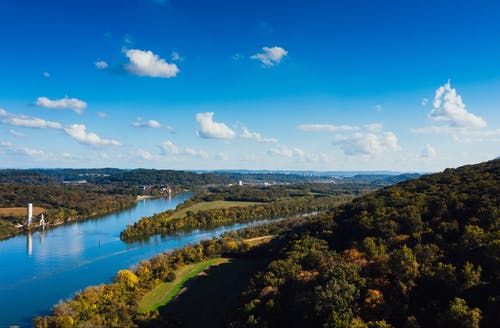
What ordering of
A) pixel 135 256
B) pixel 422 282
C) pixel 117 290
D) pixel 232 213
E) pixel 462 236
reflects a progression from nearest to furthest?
pixel 422 282 → pixel 462 236 → pixel 117 290 → pixel 135 256 → pixel 232 213

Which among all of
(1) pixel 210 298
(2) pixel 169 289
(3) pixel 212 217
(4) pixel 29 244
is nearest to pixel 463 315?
(1) pixel 210 298

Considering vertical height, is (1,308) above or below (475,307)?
below

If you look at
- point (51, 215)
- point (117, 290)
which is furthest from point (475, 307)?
point (51, 215)

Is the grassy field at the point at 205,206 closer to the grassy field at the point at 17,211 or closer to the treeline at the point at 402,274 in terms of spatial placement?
the grassy field at the point at 17,211

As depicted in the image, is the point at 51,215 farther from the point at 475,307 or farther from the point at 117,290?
the point at 475,307

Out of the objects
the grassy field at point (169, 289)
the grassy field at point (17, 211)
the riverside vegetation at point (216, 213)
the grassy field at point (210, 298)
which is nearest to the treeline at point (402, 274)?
the grassy field at point (210, 298)

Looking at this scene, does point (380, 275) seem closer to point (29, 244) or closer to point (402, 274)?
point (402, 274)
